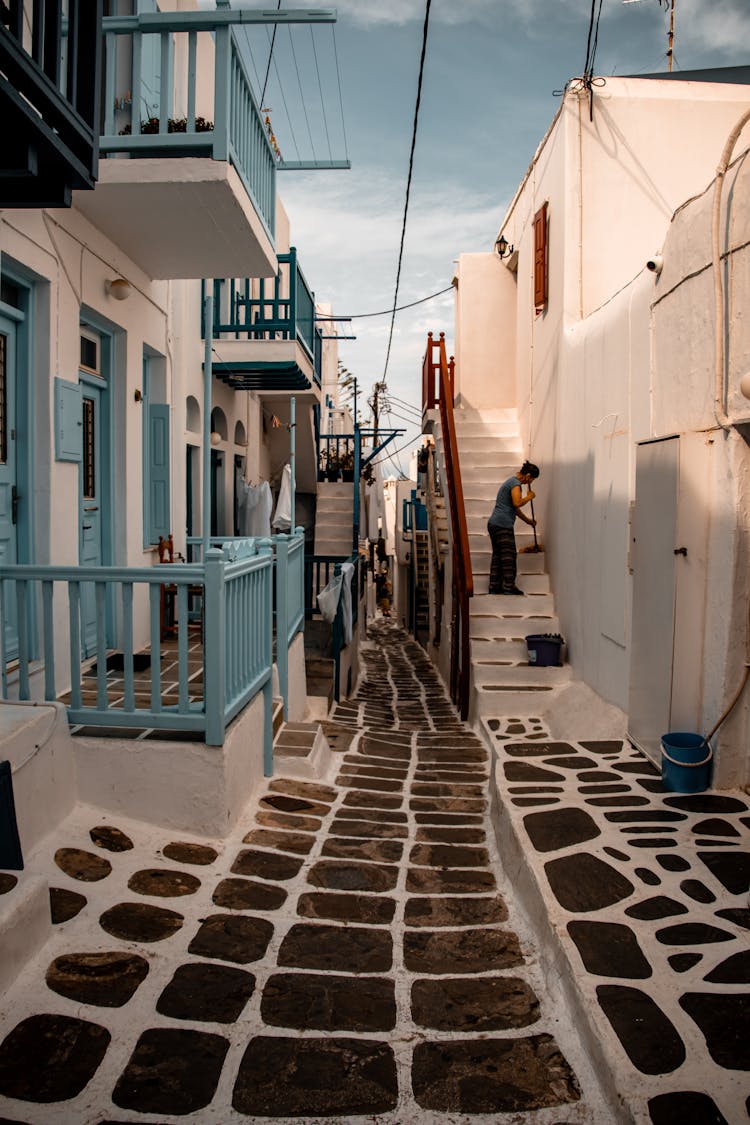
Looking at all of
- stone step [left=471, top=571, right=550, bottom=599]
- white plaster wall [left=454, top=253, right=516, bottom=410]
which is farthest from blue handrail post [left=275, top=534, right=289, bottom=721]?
white plaster wall [left=454, top=253, right=516, bottom=410]

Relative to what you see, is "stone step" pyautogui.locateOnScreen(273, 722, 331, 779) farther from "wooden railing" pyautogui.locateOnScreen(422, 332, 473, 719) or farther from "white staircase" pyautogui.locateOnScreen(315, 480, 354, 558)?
"white staircase" pyautogui.locateOnScreen(315, 480, 354, 558)

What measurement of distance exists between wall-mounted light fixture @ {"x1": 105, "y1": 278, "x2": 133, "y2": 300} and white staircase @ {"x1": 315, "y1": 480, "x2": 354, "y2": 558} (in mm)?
8045

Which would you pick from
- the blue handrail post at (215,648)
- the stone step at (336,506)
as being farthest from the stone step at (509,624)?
the stone step at (336,506)

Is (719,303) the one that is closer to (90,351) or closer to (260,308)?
(90,351)

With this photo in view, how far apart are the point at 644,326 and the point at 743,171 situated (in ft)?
4.73

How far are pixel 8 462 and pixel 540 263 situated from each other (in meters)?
6.68

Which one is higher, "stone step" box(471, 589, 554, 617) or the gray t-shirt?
the gray t-shirt

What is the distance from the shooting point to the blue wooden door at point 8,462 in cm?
483

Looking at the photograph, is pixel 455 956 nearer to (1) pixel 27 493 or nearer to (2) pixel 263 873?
(2) pixel 263 873

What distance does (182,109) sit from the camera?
301 inches

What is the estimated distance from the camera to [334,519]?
1445 cm

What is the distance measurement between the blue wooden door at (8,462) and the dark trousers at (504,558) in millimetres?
5083

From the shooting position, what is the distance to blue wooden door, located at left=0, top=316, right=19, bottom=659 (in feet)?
15.9

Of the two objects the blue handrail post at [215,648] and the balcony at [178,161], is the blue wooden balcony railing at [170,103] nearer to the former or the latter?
the balcony at [178,161]
